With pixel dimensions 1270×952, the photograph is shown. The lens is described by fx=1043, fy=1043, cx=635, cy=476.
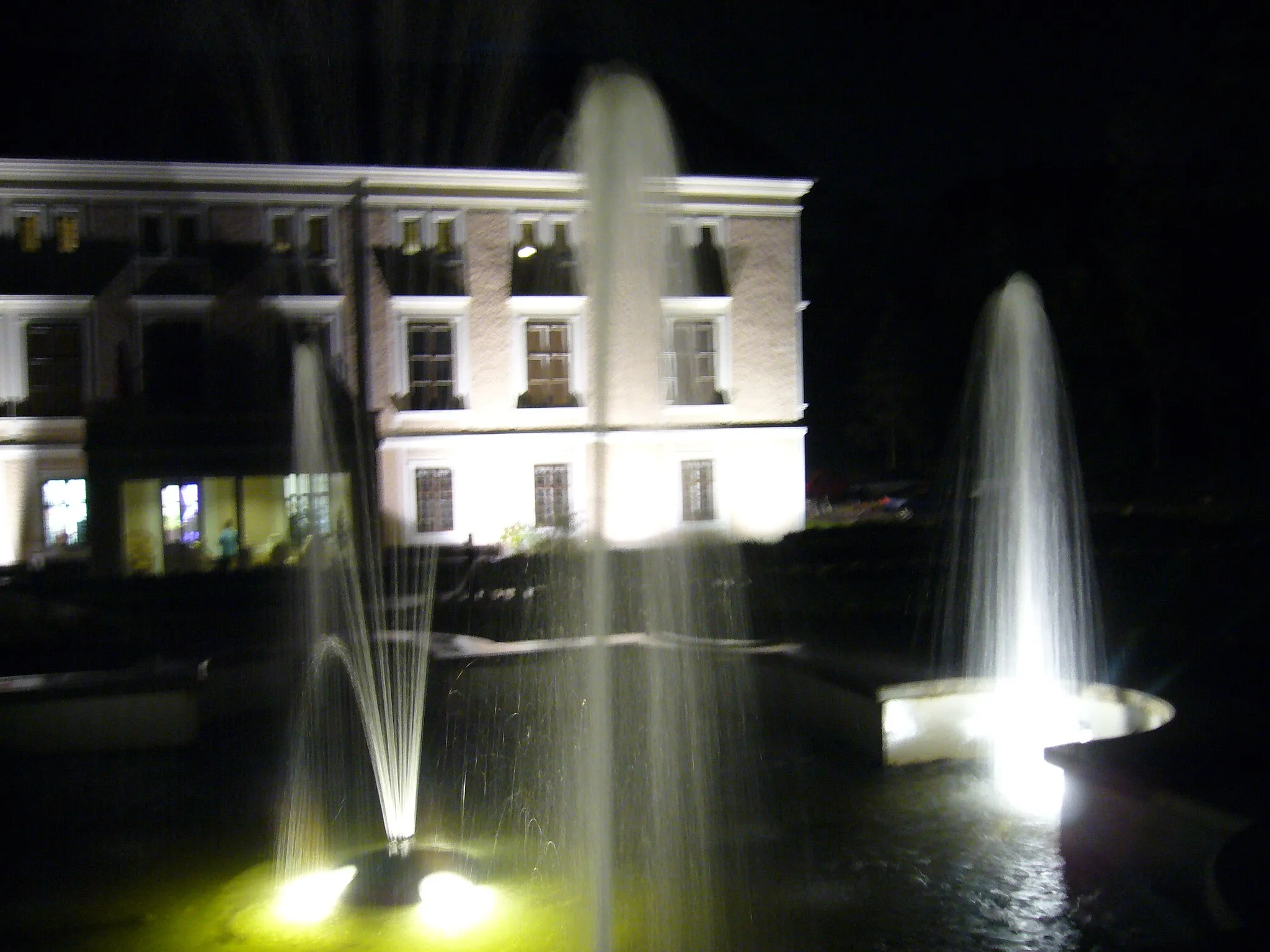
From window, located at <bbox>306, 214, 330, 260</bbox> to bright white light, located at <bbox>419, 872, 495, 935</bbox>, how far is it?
70.0 feet

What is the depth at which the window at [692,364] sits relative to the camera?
28.0 m

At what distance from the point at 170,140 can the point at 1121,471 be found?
35.0 meters

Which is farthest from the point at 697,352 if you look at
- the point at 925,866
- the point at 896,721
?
the point at 925,866

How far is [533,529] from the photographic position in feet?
87.5

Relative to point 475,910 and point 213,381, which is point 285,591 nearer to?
point 213,381

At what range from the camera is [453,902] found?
7.06m

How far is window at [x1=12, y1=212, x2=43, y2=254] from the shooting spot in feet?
79.5

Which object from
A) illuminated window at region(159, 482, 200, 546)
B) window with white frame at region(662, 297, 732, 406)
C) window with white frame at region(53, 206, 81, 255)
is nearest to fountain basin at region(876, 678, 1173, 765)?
window with white frame at region(662, 297, 732, 406)

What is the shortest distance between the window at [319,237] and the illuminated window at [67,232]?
520 centimetres

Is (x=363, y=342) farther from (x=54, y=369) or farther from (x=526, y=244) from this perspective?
(x=54, y=369)

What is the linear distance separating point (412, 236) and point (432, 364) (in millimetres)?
3265

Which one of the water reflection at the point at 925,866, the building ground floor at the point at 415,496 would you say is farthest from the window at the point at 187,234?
the water reflection at the point at 925,866

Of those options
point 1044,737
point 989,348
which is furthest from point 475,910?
point 989,348

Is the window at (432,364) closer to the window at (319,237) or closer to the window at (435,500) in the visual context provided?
the window at (435,500)
